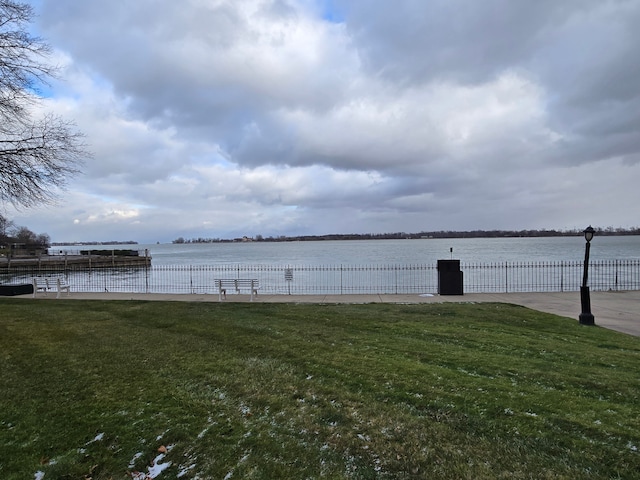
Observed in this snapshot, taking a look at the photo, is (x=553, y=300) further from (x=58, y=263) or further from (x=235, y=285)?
(x=58, y=263)

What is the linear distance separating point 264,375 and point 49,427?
2.66 m

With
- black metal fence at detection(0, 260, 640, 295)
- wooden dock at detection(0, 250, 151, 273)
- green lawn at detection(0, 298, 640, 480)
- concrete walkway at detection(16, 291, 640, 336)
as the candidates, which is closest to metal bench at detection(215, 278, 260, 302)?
concrete walkway at detection(16, 291, 640, 336)

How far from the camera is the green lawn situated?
146 inches

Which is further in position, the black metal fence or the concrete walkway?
the black metal fence

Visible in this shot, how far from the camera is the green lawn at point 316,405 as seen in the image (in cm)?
372

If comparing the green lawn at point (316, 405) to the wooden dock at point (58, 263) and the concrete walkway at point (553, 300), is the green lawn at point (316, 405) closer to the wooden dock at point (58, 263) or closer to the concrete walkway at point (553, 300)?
the concrete walkway at point (553, 300)

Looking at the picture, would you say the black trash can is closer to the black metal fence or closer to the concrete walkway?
the concrete walkway

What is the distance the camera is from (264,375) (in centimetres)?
603

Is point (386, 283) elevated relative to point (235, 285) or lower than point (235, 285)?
lower

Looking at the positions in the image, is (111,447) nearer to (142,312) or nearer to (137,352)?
(137,352)

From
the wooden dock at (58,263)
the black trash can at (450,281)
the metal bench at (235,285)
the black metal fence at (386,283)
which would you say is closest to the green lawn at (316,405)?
the metal bench at (235,285)

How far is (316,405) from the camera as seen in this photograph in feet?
16.1

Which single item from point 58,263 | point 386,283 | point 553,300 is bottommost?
point 386,283

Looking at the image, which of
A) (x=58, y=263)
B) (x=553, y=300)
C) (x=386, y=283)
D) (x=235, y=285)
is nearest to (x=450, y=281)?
(x=553, y=300)
